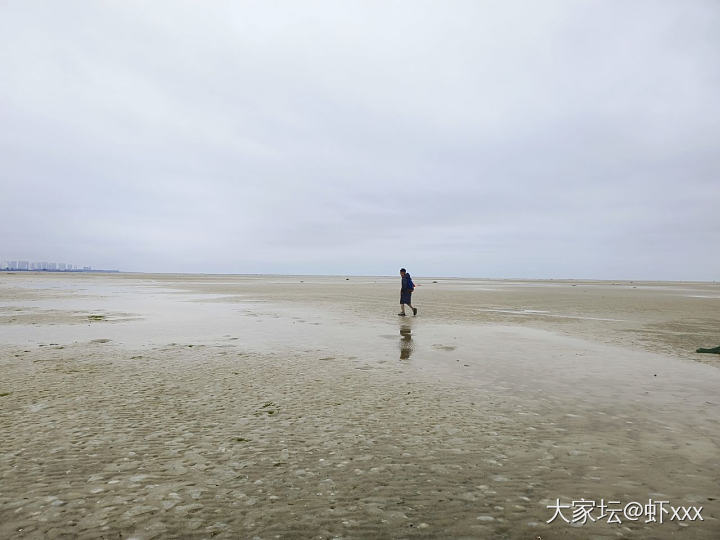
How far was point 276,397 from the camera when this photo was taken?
750cm

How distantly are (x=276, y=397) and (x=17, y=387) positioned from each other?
5.32 metres

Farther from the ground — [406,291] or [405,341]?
[406,291]

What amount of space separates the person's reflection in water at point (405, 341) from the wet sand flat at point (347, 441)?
28cm

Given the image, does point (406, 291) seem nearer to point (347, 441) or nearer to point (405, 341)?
point (405, 341)

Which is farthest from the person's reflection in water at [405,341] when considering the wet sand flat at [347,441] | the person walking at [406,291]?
the person walking at [406,291]

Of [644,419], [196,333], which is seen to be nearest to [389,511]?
[644,419]

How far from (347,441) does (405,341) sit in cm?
879

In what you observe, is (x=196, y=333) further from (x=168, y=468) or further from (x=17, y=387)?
(x=168, y=468)

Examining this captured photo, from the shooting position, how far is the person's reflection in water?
11.8 meters

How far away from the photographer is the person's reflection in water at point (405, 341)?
38.6ft

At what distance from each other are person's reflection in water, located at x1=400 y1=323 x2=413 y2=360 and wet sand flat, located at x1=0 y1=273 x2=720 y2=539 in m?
0.28

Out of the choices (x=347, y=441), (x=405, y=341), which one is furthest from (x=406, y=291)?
(x=347, y=441)

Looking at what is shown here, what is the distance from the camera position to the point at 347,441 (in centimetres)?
546

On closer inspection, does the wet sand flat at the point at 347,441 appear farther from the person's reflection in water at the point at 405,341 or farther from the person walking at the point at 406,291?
the person walking at the point at 406,291
